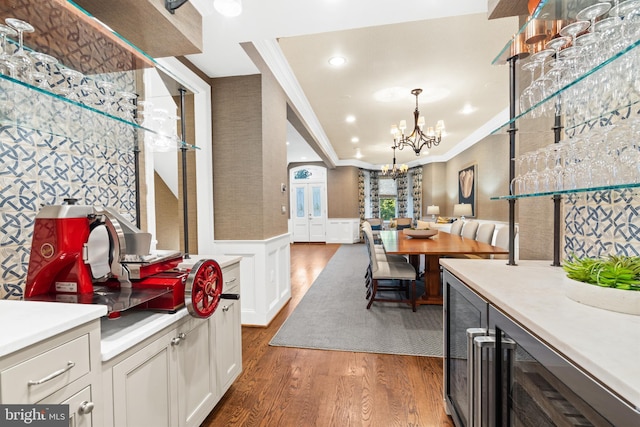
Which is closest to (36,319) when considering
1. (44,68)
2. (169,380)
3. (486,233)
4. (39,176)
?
(169,380)

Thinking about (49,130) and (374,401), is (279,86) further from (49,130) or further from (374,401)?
(374,401)

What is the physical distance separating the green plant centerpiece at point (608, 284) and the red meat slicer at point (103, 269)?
1.39m

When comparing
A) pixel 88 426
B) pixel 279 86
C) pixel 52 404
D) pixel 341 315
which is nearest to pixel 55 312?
pixel 52 404

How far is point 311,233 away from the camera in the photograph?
9.91 m

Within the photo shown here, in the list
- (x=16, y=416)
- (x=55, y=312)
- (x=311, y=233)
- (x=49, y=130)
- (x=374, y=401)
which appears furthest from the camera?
(x=311, y=233)

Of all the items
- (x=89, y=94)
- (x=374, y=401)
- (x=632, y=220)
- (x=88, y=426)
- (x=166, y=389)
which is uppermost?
(x=89, y=94)

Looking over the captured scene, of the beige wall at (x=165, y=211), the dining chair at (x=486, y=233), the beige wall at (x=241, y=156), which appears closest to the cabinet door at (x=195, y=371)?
the beige wall at (x=241, y=156)

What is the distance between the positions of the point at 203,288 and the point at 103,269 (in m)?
0.39

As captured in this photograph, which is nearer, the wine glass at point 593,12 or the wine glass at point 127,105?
the wine glass at point 593,12

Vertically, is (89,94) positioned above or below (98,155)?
above

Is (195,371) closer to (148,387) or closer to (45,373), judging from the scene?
(148,387)

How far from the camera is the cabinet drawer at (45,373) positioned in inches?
25.3

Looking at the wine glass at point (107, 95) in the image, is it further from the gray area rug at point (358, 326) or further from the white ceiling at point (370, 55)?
the gray area rug at point (358, 326)

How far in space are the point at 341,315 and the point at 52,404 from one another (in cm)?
263
